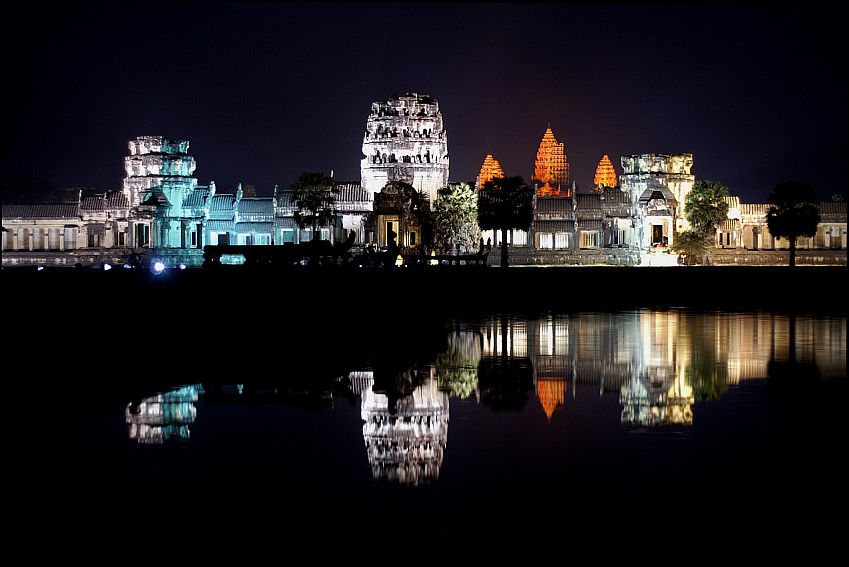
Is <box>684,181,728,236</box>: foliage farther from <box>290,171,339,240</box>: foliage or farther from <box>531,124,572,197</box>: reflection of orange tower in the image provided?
<box>531,124,572,197</box>: reflection of orange tower

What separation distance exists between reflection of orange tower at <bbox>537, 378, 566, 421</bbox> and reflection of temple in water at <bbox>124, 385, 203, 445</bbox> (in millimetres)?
4602

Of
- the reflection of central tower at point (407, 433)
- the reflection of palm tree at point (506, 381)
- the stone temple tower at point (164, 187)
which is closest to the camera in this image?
the reflection of central tower at point (407, 433)

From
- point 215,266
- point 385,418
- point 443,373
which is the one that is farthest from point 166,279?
point 385,418

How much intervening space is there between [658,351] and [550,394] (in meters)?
5.86

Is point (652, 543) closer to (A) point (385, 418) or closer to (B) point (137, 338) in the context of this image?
(A) point (385, 418)

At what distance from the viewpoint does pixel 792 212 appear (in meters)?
82.2

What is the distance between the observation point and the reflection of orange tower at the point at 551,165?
154375 mm

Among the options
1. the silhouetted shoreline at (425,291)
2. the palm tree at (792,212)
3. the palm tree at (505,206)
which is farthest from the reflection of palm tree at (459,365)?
the palm tree at (792,212)

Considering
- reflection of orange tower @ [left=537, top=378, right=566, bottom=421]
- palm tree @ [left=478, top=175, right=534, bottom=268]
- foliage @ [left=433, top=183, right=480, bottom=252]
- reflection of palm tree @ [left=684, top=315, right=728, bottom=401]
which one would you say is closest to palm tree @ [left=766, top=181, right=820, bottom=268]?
palm tree @ [left=478, top=175, right=534, bottom=268]

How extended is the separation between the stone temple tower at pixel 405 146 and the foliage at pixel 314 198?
15.5 feet

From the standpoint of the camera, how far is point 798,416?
42.7ft

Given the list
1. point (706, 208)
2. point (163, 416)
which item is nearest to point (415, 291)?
point (163, 416)

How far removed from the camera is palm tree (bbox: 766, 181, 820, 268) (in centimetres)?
8206

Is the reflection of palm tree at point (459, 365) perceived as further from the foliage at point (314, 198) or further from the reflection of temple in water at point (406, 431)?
the foliage at point (314, 198)
